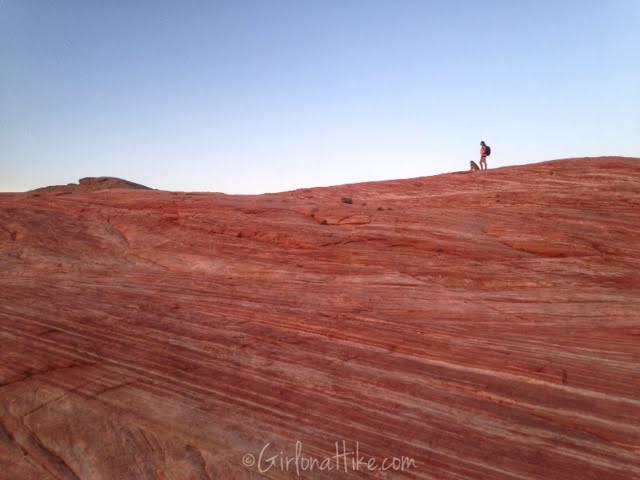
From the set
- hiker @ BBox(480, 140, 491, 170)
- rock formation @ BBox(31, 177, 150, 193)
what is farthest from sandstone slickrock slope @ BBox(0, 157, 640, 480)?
rock formation @ BBox(31, 177, 150, 193)

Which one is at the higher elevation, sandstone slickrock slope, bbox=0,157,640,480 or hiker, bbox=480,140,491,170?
hiker, bbox=480,140,491,170

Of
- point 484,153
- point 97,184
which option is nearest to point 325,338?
point 484,153

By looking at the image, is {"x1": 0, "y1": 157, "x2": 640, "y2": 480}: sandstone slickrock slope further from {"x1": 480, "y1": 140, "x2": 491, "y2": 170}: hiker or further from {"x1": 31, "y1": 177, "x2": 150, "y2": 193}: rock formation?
{"x1": 31, "y1": 177, "x2": 150, "y2": 193}: rock formation

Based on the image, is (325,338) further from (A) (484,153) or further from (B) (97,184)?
(B) (97,184)

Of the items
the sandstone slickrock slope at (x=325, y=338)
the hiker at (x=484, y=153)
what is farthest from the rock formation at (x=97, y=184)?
the hiker at (x=484, y=153)

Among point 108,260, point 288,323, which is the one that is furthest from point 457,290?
point 108,260

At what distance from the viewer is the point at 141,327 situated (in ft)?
30.6

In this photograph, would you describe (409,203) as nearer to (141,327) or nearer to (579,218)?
(579,218)

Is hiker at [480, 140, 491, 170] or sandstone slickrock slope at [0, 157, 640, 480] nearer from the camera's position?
sandstone slickrock slope at [0, 157, 640, 480]

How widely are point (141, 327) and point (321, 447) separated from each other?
5.54 meters

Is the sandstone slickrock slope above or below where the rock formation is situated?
below

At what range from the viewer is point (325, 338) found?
9195 mm

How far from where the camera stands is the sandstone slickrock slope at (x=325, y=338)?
5594 mm

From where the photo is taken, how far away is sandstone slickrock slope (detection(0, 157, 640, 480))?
559 centimetres
